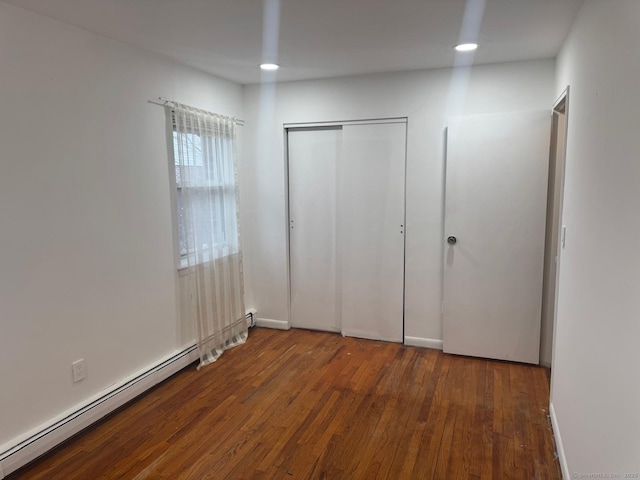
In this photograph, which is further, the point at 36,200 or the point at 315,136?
the point at 315,136

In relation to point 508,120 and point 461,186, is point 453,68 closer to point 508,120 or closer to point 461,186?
point 508,120

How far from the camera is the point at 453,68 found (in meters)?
3.38

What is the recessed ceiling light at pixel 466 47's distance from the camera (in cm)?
278

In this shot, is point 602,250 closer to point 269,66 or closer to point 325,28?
point 325,28

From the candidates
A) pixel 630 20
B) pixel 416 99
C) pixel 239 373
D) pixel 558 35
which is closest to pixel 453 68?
pixel 416 99

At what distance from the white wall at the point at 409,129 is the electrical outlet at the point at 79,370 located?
188cm

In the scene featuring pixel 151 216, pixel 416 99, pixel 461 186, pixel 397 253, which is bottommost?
pixel 397 253

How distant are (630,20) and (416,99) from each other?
89.9 inches

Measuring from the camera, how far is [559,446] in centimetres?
222

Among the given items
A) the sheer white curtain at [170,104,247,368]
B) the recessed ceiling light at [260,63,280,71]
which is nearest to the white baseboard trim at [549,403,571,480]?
the sheer white curtain at [170,104,247,368]

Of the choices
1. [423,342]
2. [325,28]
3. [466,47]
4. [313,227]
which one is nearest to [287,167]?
[313,227]

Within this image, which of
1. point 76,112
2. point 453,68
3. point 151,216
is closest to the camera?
point 76,112

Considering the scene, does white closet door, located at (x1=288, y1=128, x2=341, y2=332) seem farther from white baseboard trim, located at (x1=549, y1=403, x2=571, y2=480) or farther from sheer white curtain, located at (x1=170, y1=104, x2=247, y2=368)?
white baseboard trim, located at (x1=549, y1=403, x2=571, y2=480)

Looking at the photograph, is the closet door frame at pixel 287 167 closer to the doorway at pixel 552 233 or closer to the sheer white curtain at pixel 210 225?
the sheer white curtain at pixel 210 225
